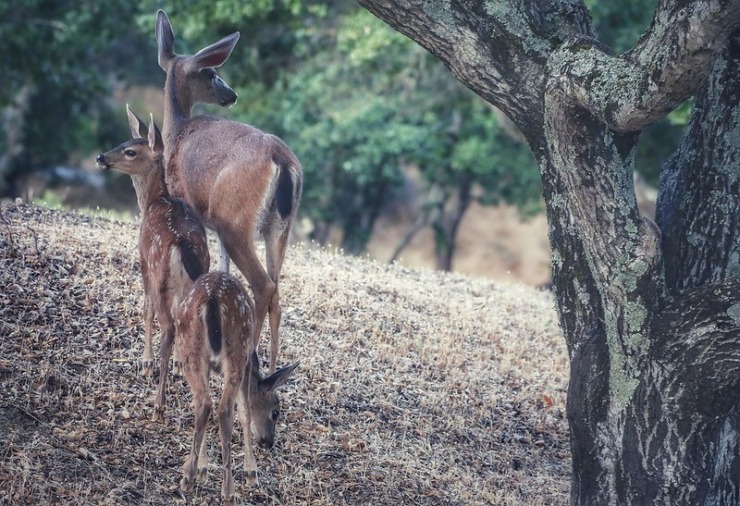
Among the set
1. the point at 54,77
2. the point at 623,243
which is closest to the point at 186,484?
the point at 623,243

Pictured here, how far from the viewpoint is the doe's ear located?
A: 384 inches

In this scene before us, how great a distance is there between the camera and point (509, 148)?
22516 mm

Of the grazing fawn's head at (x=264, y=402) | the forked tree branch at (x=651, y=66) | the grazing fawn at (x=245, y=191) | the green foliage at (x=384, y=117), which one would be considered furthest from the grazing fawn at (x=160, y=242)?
the green foliage at (x=384, y=117)

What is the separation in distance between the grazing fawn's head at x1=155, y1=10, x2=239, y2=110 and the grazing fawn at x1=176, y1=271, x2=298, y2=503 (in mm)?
3072

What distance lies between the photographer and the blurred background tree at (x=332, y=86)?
61.5ft

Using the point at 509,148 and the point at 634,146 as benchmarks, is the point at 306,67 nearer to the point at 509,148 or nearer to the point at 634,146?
the point at 509,148

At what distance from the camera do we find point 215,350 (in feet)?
23.5

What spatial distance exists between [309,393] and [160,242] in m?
1.86

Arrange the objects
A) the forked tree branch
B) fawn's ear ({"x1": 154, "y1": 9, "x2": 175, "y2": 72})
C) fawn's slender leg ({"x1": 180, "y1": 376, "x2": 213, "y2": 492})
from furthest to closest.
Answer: fawn's ear ({"x1": 154, "y1": 9, "x2": 175, "y2": 72})
fawn's slender leg ({"x1": 180, "y1": 376, "x2": 213, "y2": 492})
the forked tree branch

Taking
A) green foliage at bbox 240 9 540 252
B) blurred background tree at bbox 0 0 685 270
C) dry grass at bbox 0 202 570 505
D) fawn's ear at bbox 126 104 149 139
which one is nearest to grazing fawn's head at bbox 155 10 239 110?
fawn's ear at bbox 126 104 149 139

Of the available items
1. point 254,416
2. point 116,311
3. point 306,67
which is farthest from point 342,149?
point 254,416

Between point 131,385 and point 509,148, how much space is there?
50.2ft

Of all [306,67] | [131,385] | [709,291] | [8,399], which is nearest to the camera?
[709,291]

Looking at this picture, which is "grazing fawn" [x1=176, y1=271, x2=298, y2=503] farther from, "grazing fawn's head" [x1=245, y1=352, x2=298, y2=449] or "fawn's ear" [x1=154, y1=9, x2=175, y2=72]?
"fawn's ear" [x1=154, y1=9, x2=175, y2=72]
